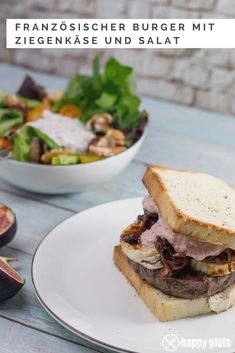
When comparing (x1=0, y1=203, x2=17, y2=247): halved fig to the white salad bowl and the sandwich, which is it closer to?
the white salad bowl

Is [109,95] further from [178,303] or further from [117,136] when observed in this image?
[178,303]

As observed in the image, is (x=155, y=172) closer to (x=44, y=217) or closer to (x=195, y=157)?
(x=44, y=217)

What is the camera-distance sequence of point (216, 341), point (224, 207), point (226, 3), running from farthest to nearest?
point (226, 3), point (224, 207), point (216, 341)

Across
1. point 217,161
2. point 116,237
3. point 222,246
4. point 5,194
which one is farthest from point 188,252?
point 217,161

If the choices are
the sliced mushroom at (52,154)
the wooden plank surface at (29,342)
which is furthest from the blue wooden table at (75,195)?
the sliced mushroom at (52,154)

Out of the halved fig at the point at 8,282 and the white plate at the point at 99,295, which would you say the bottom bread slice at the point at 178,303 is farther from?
the halved fig at the point at 8,282

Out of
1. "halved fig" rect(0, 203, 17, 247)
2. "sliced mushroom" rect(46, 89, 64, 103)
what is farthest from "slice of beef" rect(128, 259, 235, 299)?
"sliced mushroom" rect(46, 89, 64, 103)
